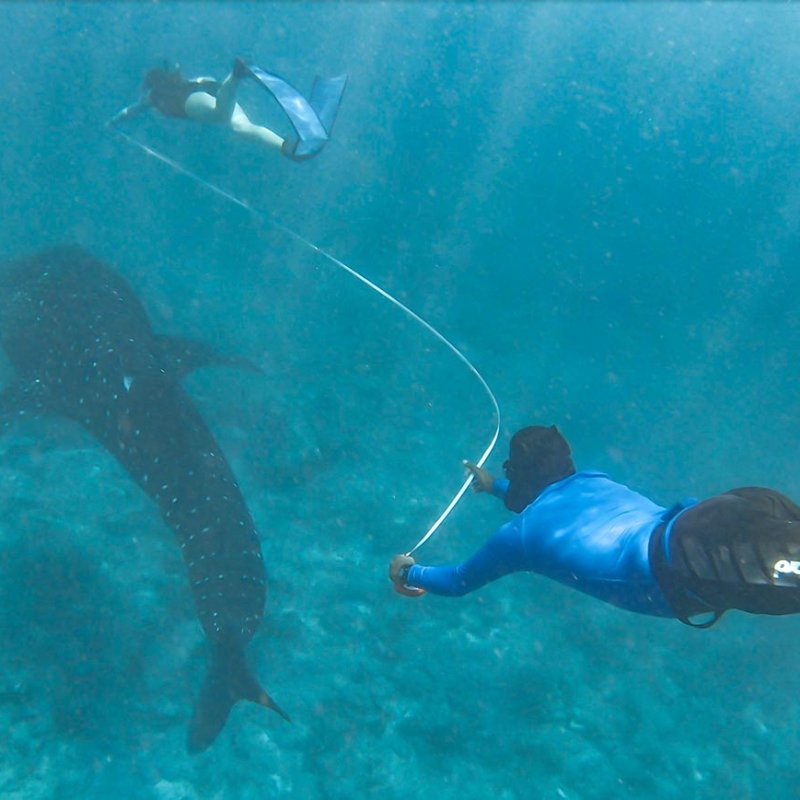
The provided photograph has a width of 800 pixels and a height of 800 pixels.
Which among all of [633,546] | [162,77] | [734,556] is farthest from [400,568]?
[162,77]

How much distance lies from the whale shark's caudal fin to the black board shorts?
4.16 m

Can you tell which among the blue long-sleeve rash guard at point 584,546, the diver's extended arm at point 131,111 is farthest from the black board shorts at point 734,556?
the diver's extended arm at point 131,111

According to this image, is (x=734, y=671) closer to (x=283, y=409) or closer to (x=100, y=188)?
(x=283, y=409)

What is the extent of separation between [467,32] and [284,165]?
9564cm

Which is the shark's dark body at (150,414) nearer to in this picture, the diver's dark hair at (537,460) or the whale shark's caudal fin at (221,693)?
the whale shark's caudal fin at (221,693)

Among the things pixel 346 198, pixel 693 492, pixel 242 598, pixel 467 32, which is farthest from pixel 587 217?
pixel 467 32

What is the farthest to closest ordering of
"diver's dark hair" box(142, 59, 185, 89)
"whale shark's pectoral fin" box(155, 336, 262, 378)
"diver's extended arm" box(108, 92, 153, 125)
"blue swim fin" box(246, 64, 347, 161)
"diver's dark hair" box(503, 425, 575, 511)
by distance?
"diver's dark hair" box(142, 59, 185, 89)
"diver's extended arm" box(108, 92, 153, 125)
"blue swim fin" box(246, 64, 347, 161)
"whale shark's pectoral fin" box(155, 336, 262, 378)
"diver's dark hair" box(503, 425, 575, 511)

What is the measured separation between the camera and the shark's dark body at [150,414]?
5805mm

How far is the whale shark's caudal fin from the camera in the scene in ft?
17.9

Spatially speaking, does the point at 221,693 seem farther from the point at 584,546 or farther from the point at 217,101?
the point at 217,101

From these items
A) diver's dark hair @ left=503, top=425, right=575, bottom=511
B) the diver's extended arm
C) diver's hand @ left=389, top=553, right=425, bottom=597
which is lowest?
the diver's extended arm

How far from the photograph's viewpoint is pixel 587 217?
129ft

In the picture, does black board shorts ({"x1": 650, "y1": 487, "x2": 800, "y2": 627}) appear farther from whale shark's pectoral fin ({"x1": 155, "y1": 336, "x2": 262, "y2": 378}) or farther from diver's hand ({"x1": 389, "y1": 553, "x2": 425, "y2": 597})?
whale shark's pectoral fin ({"x1": 155, "y1": 336, "x2": 262, "y2": 378})

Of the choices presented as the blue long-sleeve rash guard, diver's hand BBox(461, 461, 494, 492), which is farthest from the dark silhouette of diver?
the blue long-sleeve rash guard
